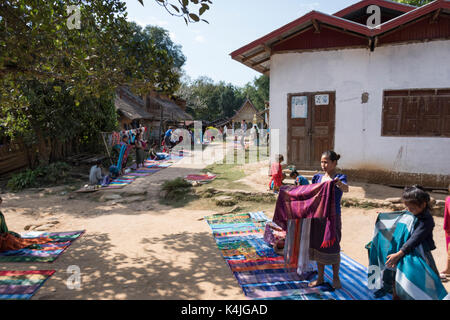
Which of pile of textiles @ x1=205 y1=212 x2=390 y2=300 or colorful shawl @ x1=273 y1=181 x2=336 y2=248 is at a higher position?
colorful shawl @ x1=273 y1=181 x2=336 y2=248

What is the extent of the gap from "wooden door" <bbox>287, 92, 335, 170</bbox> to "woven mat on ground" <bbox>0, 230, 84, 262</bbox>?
5.94m

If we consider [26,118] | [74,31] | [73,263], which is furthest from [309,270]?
[26,118]

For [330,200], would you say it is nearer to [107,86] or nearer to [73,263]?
[73,263]

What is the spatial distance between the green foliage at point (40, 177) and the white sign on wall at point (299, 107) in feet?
27.5

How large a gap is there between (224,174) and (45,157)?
7.13 m

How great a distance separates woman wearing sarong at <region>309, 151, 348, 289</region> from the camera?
126 inches

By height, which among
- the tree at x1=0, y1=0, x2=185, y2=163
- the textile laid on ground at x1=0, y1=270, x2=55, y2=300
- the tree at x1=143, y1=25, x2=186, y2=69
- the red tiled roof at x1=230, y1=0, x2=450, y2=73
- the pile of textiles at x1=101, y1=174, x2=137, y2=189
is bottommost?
the textile laid on ground at x1=0, y1=270, x2=55, y2=300

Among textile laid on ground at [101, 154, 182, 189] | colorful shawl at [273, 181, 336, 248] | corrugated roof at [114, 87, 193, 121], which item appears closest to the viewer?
colorful shawl at [273, 181, 336, 248]

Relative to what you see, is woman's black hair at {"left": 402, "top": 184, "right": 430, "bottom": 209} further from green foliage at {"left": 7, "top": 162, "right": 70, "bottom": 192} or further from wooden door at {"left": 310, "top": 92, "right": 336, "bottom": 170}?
green foliage at {"left": 7, "top": 162, "right": 70, "bottom": 192}

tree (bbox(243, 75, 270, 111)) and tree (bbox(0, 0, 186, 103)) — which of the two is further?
tree (bbox(243, 75, 270, 111))

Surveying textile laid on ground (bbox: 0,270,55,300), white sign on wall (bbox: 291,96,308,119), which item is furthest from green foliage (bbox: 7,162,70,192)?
white sign on wall (bbox: 291,96,308,119)

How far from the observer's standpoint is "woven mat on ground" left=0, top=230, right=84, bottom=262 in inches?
172

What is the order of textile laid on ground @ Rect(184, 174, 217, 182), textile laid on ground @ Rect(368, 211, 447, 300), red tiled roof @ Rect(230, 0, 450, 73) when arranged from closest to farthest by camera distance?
1. textile laid on ground @ Rect(368, 211, 447, 300)
2. red tiled roof @ Rect(230, 0, 450, 73)
3. textile laid on ground @ Rect(184, 174, 217, 182)

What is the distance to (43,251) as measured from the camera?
4.66 m
